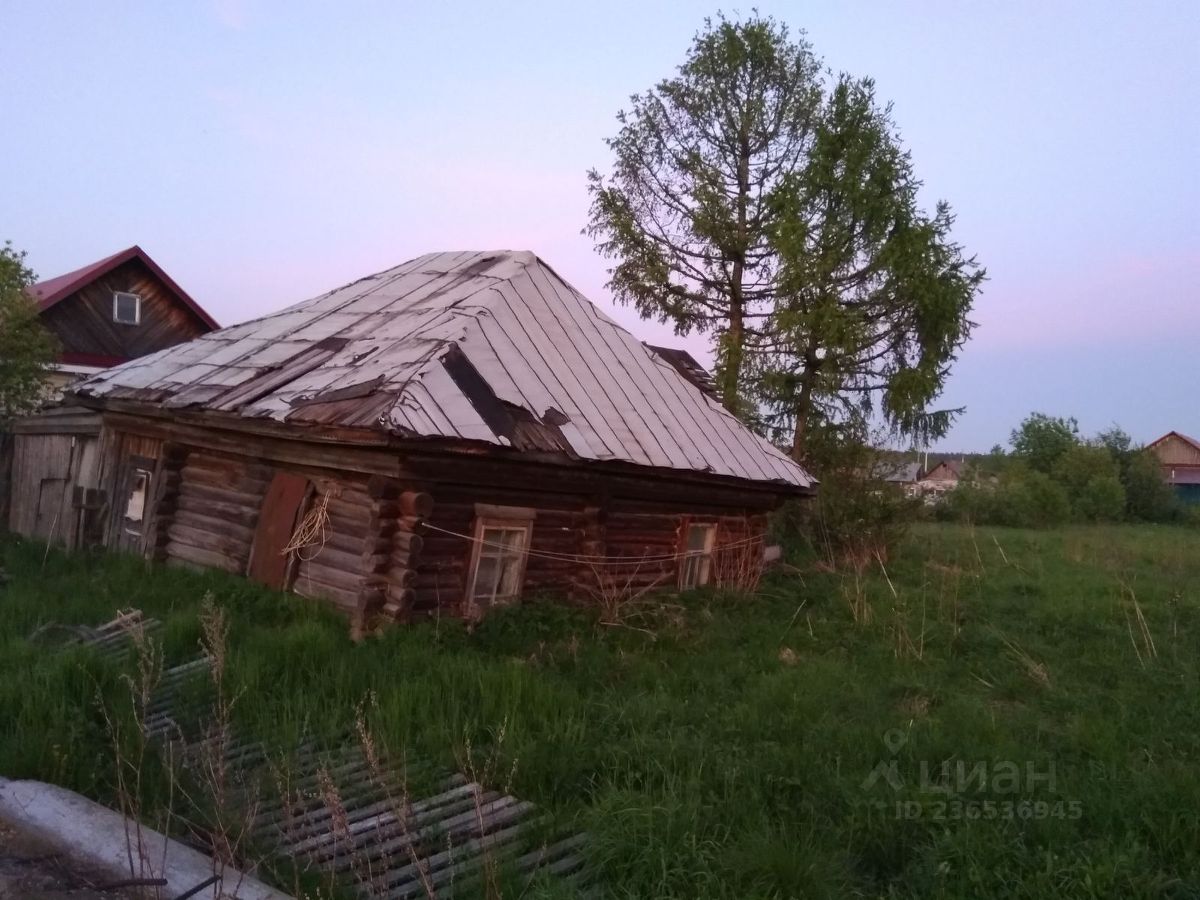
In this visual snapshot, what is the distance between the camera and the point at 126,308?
25.8m

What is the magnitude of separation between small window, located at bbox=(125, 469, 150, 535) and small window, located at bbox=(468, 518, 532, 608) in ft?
16.9

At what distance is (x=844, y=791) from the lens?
5027mm

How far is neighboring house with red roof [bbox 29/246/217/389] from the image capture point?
79.8 ft

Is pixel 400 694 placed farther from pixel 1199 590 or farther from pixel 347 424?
pixel 1199 590

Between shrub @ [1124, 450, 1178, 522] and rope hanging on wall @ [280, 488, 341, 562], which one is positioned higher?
shrub @ [1124, 450, 1178, 522]

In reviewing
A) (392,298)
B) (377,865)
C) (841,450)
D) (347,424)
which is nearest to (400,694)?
(377,865)

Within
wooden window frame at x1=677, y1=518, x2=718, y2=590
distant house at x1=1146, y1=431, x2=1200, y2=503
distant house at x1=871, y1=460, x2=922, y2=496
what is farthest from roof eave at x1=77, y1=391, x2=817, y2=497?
distant house at x1=1146, y1=431, x2=1200, y2=503

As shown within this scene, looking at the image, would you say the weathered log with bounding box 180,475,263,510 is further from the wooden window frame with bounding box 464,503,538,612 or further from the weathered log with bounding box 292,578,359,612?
the wooden window frame with bounding box 464,503,538,612

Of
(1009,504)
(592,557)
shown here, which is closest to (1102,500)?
(1009,504)

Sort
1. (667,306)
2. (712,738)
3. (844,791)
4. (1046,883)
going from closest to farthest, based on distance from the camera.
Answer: (1046,883), (844,791), (712,738), (667,306)

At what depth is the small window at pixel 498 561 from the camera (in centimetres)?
917

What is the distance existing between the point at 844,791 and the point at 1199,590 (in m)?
9.89

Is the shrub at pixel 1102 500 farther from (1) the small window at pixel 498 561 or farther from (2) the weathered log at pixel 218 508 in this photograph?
(2) the weathered log at pixel 218 508

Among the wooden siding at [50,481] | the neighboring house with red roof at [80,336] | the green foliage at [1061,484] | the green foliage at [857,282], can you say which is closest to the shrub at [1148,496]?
the green foliage at [1061,484]
